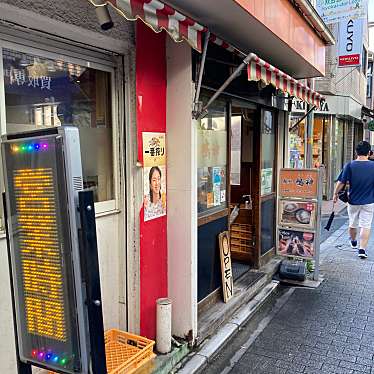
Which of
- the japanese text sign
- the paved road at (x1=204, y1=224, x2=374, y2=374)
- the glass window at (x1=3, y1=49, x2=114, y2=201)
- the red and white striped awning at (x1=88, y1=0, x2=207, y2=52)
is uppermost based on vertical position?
the red and white striped awning at (x1=88, y1=0, x2=207, y2=52)

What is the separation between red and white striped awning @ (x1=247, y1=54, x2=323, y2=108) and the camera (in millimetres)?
3389

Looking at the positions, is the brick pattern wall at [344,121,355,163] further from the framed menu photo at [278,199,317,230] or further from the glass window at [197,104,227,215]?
the glass window at [197,104,227,215]

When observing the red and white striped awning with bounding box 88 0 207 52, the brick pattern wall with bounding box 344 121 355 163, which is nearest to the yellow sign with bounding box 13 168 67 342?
the red and white striped awning with bounding box 88 0 207 52

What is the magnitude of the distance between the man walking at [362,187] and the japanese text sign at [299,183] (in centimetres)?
154

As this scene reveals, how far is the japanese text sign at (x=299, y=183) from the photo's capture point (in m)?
5.84

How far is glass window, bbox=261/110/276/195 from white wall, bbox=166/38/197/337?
2.57m

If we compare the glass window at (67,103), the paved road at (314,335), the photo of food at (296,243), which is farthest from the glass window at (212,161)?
the photo of food at (296,243)

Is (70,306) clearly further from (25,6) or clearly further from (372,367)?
(372,367)

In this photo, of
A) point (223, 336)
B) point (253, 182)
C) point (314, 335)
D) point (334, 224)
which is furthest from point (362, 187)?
point (223, 336)

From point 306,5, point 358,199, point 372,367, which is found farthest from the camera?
point 358,199

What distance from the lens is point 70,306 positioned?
1.72m

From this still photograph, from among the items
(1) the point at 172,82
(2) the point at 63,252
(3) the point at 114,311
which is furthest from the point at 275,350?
(2) the point at 63,252

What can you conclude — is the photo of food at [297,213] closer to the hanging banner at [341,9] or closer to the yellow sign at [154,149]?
the yellow sign at [154,149]

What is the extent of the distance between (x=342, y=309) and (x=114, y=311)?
3.06m
